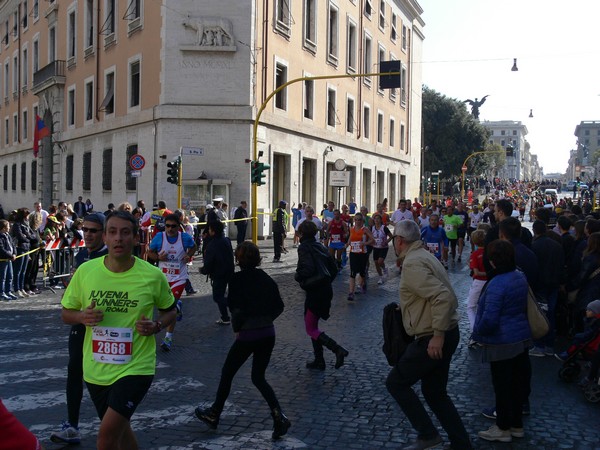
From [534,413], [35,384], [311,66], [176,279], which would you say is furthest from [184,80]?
[534,413]

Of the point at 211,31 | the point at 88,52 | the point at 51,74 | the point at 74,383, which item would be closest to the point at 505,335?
the point at 74,383

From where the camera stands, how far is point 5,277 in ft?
41.3

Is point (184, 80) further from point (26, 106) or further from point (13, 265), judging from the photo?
point (26, 106)

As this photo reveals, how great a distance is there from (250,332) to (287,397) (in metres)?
1.26

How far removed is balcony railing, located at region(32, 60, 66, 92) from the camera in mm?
36656

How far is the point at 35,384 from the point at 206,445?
2.53 metres

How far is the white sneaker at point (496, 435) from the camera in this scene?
5.26m

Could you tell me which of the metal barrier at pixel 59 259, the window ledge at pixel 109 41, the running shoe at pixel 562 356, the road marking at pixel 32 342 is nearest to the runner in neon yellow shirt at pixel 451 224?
the metal barrier at pixel 59 259

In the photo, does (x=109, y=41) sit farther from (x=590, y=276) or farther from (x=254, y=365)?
(x=254, y=365)

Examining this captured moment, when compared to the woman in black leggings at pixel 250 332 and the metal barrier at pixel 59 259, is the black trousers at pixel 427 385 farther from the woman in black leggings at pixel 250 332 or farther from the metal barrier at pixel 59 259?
the metal barrier at pixel 59 259

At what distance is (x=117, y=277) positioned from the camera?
393 cm

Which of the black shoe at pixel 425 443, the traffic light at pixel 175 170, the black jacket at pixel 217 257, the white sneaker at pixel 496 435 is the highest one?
the traffic light at pixel 175 170

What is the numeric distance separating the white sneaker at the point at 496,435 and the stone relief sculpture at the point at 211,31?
76.0 feet

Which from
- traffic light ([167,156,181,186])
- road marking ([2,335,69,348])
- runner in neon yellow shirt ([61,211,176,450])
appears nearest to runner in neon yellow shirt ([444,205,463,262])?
traffic light ([167,156,181,186])
